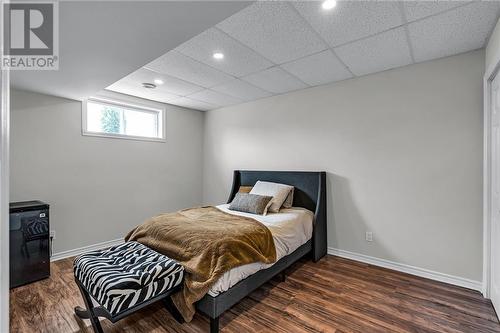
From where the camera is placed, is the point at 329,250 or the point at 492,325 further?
the point at 329,250

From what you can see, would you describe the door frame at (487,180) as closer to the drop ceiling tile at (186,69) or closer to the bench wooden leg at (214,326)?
the bench wooden leg at (214,326)

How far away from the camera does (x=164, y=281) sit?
70.0 inches

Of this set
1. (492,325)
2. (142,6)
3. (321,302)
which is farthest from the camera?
(321,302)

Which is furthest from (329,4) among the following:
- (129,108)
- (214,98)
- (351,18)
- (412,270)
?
(129,108)

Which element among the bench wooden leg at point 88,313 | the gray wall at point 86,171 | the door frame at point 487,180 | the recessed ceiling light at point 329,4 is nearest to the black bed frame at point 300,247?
the bench wooden leg at point 88,313

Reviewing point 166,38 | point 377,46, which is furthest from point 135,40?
point 377,46

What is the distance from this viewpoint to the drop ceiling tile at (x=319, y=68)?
2658 millimetres

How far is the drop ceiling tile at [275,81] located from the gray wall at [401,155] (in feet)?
0.74

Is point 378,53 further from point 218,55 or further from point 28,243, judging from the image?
point 28,243

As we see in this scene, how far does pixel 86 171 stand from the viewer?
3525mm

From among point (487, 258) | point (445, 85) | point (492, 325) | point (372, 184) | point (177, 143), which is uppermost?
point (445, 85)

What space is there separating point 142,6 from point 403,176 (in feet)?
10.1

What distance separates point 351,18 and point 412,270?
110 inches

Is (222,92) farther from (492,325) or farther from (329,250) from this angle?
(492,325)
